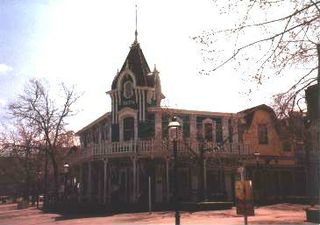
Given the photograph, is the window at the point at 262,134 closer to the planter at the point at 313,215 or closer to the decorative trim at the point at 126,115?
the decorative trim at the point at 126,115

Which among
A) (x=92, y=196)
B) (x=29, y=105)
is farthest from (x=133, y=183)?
(x=29, y=105)

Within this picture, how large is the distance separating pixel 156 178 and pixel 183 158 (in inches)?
135

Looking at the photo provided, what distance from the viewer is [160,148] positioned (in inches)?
1342

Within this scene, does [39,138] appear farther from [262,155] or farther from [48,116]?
[262,155]

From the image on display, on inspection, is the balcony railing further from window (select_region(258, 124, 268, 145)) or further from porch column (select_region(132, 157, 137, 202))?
window (select_region(258, 124, 268, 145))

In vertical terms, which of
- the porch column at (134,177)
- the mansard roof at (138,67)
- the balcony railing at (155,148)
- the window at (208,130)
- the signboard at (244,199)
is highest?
the mansard roof at (138,67)

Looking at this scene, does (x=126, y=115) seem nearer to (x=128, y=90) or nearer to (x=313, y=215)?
(x=128, y=90)

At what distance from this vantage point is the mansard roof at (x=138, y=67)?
3866cm

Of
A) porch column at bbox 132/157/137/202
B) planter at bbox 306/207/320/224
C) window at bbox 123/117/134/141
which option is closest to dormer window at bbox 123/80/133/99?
window at bbox 123/117/134/141

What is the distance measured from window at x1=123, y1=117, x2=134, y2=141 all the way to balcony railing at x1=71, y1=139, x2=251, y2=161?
255 centimetres

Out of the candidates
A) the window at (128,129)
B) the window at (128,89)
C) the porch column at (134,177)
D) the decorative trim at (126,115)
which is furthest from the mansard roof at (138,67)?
the porch column at (134,177)

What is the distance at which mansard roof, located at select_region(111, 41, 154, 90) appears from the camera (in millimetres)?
38656

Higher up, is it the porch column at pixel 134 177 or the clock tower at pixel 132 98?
the clock tower at pixel 132 98

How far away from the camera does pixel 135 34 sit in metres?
42.3
